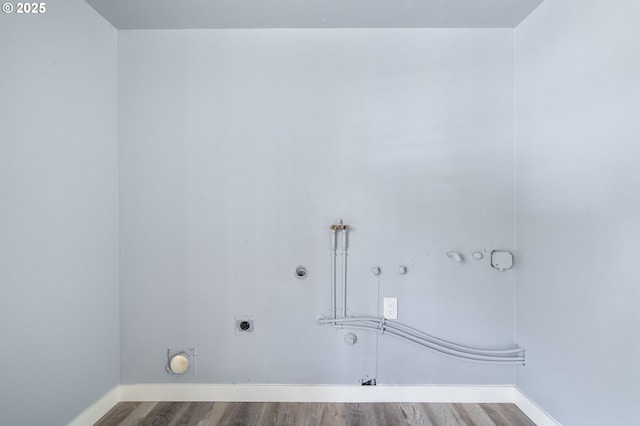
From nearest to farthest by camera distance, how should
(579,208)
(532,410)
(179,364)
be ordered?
(579,208) → (532,410) → (179,364)

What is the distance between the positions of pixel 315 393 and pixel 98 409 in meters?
1.28

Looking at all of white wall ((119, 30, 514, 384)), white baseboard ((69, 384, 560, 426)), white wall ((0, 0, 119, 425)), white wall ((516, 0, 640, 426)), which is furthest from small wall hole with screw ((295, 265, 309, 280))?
white wall ((516, 0, 640, 426))

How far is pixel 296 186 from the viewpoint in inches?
74.4

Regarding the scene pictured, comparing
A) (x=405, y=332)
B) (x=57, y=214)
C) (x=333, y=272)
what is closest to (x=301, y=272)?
(x=333, y=272)

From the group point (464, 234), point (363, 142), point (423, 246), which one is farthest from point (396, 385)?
point (363, 142)

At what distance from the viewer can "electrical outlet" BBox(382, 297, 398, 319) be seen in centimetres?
187

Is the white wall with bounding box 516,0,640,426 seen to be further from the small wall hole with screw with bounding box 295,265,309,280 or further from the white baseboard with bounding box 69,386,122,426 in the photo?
the white baseboard with bounding box 69,386,122,426

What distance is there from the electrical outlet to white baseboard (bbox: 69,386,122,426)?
1.77 m

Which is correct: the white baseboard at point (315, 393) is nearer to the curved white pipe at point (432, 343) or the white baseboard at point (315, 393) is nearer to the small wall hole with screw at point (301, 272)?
the curved white pipe at point (432, 343)

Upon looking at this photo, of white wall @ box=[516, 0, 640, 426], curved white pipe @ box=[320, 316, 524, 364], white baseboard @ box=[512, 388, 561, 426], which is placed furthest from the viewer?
curved white pipe @ box=[320, 316, 524, 364]

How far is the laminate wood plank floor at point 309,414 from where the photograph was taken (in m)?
1.67

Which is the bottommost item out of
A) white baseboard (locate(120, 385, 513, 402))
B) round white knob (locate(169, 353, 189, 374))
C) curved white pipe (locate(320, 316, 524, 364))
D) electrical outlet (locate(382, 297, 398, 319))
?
white baseboard (locate(120, 385, 513, 402))

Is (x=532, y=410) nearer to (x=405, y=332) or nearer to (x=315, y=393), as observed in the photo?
(x=405, y=332)

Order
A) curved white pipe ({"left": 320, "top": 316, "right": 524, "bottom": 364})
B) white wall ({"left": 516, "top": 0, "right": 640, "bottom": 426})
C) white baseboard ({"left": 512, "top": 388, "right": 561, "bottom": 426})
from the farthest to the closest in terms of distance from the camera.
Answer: curved white pipe ({"left": 320, "top": 316, "right": 524, "bottom": 364}) → white baseboard ({"left": 512, "top": 388, "right": 561, "bottom": 426}) → white wall ({"left": 516, "top": 0, "right": 640, "bottom": 426})
